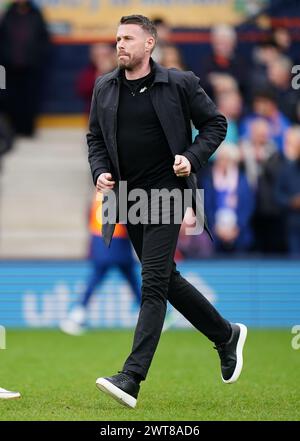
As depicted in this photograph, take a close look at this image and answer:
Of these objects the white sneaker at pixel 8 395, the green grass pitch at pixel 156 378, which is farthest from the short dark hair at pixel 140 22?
the white sneaker at pixel 8 395

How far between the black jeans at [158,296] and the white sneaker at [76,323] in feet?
19.6

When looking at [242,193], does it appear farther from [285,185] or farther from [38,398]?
[38,398]

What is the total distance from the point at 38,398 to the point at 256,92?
8.26 metres

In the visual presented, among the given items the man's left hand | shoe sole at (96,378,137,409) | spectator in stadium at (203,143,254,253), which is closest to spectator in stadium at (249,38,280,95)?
spectator in stadium at (203,143,254,253)

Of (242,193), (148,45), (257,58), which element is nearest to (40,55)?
(257,58)

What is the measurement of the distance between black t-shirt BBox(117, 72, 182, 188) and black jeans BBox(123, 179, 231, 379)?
0.74 feet

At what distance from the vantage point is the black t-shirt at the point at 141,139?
7.65 m

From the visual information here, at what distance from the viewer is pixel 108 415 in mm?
7172

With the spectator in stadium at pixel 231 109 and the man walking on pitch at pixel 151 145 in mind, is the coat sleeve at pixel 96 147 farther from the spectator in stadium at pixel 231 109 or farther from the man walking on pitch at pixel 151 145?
the spectator in stadium at pixel 231 109

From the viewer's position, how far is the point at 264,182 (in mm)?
15070

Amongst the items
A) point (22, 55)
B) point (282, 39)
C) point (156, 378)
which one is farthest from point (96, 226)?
point (22, 55)

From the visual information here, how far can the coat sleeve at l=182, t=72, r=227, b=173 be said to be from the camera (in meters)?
7.65

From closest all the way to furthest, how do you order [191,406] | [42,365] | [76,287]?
[191,406] → [42,365] → [76,287]

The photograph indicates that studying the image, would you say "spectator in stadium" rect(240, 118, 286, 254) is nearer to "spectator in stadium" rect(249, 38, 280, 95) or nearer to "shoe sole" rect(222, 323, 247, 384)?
"spectator in stadium" rect(249, 38, 280, 95)
